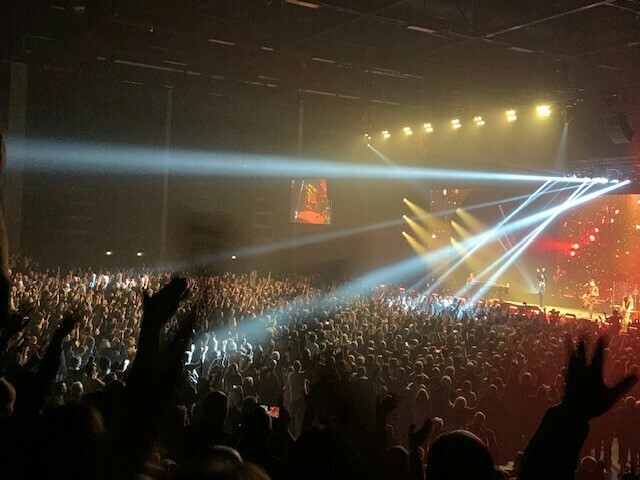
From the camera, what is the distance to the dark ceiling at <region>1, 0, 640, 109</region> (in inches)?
514

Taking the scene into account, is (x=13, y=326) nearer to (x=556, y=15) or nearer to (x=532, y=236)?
(x=556, y=15)

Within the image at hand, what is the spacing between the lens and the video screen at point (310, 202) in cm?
2798

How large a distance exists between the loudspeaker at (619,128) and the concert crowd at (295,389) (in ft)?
14.6

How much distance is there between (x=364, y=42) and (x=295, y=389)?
10816 millimetres

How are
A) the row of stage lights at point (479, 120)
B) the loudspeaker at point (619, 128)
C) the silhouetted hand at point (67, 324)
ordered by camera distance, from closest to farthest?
the silhouetted hand at point (67, 324) < the loudspeaker at point (619, 128) < the row of stage lights at point (479, 120)

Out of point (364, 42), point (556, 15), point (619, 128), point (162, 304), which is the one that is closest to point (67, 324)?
point (162, 304)

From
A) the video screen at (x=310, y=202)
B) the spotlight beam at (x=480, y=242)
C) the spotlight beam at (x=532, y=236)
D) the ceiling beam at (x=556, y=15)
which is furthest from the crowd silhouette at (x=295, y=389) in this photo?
the spotlight beam at (x=480, y=242)

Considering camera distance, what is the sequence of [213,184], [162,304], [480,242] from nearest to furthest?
1. [162,304]
2. [213,184]
3. [480,242]

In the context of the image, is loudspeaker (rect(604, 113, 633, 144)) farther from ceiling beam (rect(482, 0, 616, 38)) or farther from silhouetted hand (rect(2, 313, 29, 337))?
silhouetted hand (rect(2, 313, 29, 337))

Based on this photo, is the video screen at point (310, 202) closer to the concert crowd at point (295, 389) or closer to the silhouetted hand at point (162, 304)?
the concert crowd at point (295, 389)

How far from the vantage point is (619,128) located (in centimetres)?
1388

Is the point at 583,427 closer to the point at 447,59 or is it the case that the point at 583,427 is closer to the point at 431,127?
the point at 447,59

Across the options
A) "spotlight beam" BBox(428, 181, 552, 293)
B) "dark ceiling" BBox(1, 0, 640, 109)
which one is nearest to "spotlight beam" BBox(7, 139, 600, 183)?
"dark ceiling" BBox(1, 0, 640, 109)

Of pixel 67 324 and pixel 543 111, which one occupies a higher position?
pixel 543 111
